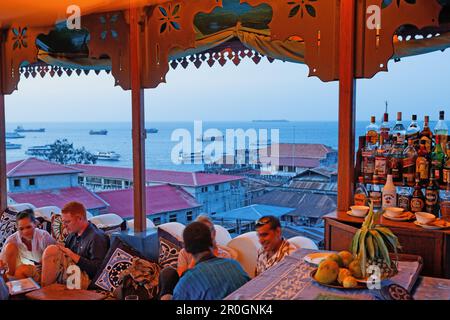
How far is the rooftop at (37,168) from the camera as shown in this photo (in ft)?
17.9

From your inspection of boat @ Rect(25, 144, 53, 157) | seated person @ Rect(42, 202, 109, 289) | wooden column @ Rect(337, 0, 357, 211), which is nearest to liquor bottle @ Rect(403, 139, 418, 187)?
wooden column @ Rect(337, 0, 357, 211)

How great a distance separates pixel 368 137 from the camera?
261 cm

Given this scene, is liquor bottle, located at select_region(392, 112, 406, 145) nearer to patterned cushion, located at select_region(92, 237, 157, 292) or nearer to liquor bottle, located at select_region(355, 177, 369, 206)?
liquor bottle, located at select_region(355, 177, 369, 206)

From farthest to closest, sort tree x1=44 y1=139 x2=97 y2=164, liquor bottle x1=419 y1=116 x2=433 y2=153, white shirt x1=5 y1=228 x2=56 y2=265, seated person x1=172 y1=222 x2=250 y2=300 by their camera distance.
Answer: tree x1=44 y1=139 x2=97 y2=164 < white shirt x1=5 y1=228 x2=56 y2=265 < liquor bottle x1=419 y1=116 x2=433 y2=153 < seated person x1=172 y1=222 x2=250 y2=300

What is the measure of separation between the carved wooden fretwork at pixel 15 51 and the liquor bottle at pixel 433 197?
11.6 feet

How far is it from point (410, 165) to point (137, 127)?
6.99 ft

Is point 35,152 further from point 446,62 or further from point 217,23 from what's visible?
point 446,62

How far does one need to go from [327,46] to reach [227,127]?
159cm

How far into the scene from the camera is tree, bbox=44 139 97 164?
5.83 meters

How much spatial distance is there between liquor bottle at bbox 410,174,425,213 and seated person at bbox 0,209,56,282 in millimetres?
2607

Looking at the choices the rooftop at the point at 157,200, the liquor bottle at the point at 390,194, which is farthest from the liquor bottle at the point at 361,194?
the rooftop at the point at 157,200

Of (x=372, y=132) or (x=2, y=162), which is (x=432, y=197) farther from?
(x=2, y=162)

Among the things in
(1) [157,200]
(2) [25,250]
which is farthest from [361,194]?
(2) [25,250]

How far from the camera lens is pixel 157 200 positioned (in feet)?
14.6
